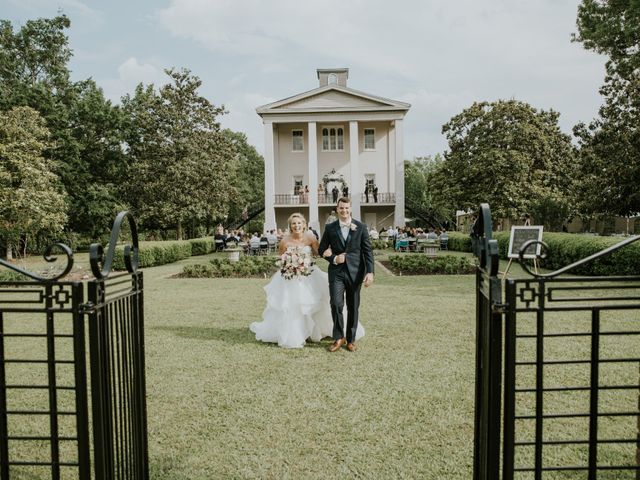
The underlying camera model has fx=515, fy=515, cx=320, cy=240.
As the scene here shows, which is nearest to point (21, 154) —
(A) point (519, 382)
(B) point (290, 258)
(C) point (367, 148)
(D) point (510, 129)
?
(B) point (290, 258)

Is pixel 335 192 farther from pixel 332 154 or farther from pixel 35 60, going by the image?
pixel 35 60

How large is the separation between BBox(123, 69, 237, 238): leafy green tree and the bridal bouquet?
29615mm

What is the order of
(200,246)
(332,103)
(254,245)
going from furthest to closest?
(332,103) → (200,246) → (254,245)

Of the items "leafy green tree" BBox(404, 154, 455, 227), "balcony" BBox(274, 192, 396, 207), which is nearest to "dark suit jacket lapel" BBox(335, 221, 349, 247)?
"balcony" BBox(274, 192, 396, 207)

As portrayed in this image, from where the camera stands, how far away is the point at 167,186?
35844 mm

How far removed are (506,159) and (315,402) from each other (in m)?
33.8

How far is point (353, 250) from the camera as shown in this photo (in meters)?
6.75

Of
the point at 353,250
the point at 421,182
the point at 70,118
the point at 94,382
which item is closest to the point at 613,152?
the point at 353,250

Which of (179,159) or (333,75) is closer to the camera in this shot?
(179,159)

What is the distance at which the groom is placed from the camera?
6.72 m

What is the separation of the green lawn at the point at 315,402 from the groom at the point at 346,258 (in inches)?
29.3

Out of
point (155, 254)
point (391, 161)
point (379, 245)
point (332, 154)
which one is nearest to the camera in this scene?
point (155, 254)

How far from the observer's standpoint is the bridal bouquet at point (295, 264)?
728 centimetres

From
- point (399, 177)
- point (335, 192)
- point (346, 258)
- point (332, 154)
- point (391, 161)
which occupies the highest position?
point (332, 154)
